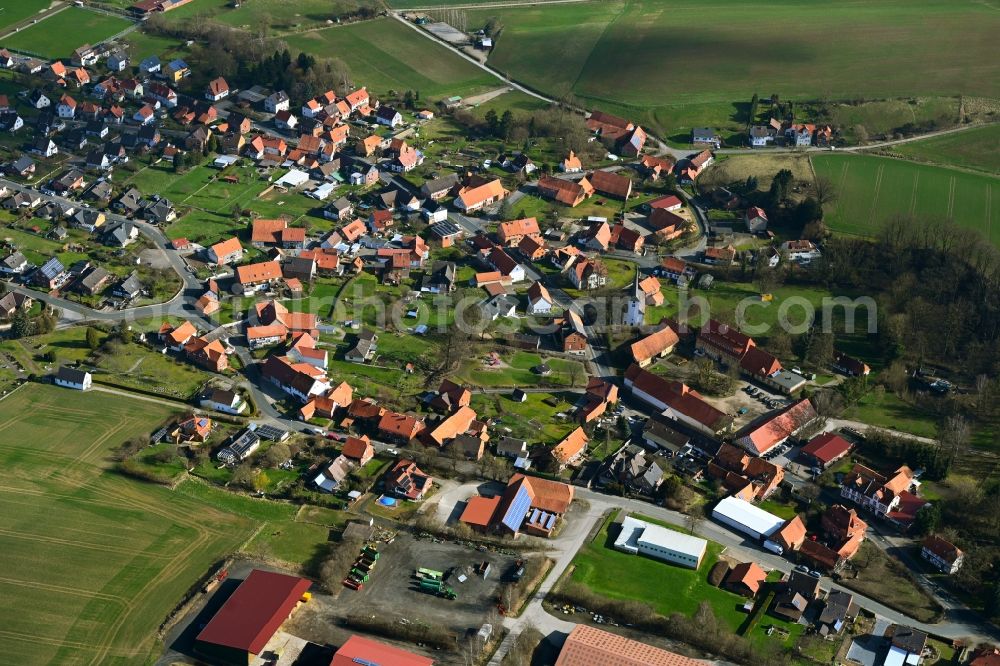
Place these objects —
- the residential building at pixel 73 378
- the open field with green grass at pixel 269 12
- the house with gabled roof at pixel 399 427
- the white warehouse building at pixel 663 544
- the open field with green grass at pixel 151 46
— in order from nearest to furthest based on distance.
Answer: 1. the white warehouse building at pixel 663 544
2. the house with gabled roof at pixel 399 427
3. the residential building at pixel 73 378
4. the open field with green grass at pixel 151 46
5. the open field with green grass at pixel 269 12

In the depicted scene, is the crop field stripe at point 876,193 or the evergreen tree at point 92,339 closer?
the evergreen tree at point 92,339

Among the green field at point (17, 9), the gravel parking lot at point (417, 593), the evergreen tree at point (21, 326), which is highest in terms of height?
the green field at point (17, 9)

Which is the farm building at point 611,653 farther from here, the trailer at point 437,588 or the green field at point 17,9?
the green field at point 17,9

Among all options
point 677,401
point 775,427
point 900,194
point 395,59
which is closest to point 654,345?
point 677,401

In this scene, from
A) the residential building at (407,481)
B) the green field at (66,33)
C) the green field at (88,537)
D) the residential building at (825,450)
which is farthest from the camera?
the green field at (66,33)

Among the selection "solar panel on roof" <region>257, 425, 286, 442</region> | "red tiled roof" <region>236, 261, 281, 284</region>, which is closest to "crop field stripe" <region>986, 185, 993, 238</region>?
"red tiled roof" <region>236, 261, 281, 284</region>

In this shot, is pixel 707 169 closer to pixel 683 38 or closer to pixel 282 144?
pixel 683 38

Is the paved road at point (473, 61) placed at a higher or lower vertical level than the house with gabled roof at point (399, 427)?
higher

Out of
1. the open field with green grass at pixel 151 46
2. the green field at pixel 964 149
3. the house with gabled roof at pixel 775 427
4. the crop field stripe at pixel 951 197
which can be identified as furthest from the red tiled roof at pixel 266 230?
the green field at pixel 964 149

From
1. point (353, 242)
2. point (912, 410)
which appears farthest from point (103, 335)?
point (912, 410)
